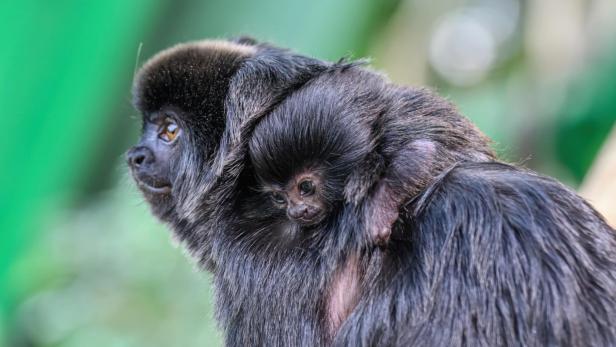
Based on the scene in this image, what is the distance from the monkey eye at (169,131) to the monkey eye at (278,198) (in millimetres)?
699

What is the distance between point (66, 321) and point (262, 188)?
10.3 feet

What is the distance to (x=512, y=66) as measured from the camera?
8.80 metres

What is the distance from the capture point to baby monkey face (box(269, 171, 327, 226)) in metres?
2.35

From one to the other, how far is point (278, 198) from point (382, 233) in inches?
17.9

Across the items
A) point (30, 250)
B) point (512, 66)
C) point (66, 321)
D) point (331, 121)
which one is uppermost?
point (512, 66)

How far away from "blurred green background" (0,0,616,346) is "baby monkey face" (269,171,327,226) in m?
2.61

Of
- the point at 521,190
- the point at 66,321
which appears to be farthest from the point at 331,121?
the point at 66,321

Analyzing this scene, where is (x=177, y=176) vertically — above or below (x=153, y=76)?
below

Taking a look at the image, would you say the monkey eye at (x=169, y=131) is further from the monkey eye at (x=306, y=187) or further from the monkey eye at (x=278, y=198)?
the monkey eye at (x=306, y=187)

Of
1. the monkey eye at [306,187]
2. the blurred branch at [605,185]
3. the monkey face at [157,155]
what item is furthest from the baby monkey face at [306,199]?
the blurred branch at [605,185]

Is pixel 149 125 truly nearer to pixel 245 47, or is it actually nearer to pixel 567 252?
pixel 245 47

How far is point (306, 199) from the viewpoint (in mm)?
2391

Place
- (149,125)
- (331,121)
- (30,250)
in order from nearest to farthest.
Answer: (331,121) < (149,125) < (30,250)

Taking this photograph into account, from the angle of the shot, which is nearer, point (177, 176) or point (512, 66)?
point (177, 176)
